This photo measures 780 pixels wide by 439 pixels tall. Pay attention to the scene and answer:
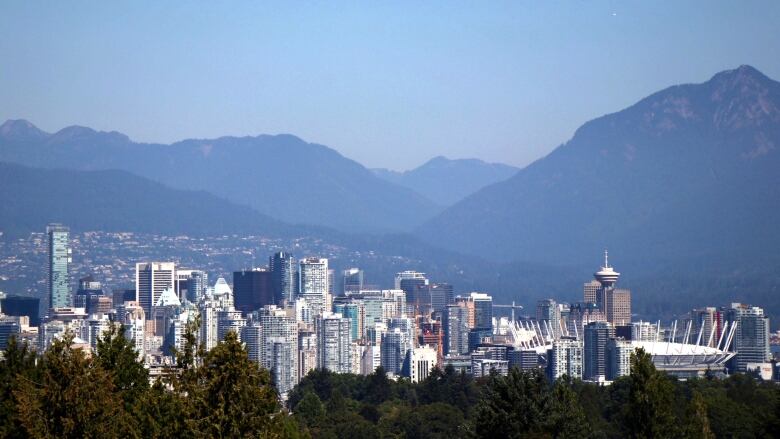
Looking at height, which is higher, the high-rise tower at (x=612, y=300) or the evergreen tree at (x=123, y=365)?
the high-rise tower at (x=612, y=300)

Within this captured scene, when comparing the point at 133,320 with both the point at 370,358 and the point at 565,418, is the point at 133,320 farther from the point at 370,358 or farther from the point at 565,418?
the point at 565,418

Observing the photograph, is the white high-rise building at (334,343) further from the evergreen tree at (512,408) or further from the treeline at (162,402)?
the treeline at (162,402)

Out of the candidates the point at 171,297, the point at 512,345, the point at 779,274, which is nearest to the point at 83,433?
the point at 512,345

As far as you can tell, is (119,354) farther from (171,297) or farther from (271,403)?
(171,297)

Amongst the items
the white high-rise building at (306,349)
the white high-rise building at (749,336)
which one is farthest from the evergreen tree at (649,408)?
the white high-rise building at (749,336)

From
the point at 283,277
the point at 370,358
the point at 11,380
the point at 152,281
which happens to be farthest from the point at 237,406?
the point at 152,281

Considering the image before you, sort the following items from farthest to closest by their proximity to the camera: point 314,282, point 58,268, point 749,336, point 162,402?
1. point 58,268
2. point 314,282
3. point 749,336
4. point 162,402
